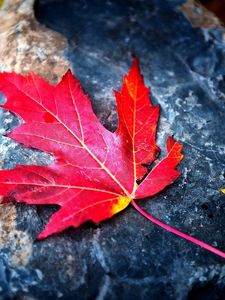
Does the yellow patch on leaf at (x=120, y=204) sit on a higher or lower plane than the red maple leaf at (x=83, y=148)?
lower

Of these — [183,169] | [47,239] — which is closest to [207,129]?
[183,169]

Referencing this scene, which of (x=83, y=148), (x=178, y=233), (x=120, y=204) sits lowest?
(x=178, y=233)

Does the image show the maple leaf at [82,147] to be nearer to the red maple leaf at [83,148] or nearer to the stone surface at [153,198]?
the red maple leaf at [83,148]

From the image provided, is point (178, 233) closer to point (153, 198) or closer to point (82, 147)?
point (153, 198)

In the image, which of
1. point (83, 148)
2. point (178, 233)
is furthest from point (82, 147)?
point (178, 233)

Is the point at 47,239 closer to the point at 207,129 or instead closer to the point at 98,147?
the point at 98,147

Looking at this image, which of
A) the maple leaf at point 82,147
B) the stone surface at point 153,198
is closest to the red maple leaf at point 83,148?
the maple leaf at point 82,147
